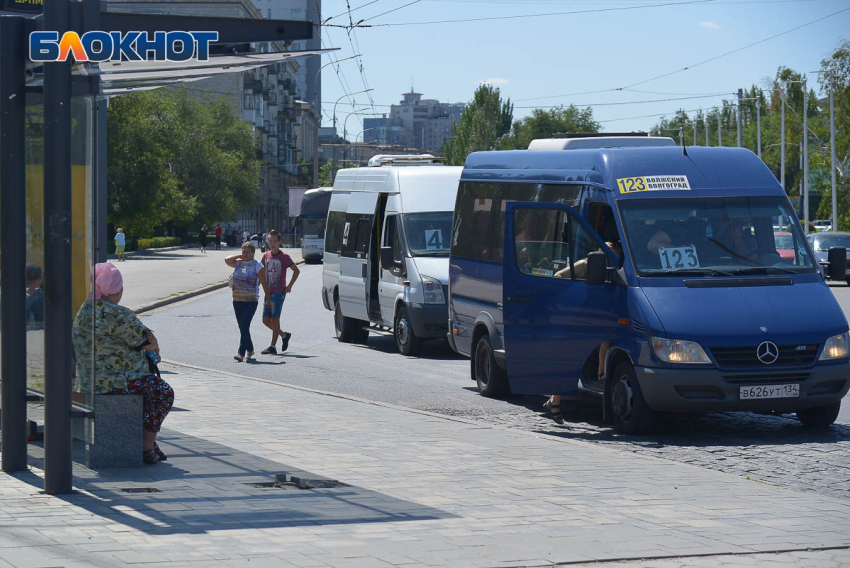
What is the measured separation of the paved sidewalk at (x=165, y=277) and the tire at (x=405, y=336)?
33.5ft

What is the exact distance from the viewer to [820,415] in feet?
35.0

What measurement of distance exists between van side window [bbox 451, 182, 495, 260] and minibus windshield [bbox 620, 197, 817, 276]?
2780 millimetres

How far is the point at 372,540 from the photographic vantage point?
20.1 feet

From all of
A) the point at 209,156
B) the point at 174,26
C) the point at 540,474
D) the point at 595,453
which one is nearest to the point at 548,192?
the point at 595,453

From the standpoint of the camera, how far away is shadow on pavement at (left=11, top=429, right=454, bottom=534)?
6520mm

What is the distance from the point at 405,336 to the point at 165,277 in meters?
23.7

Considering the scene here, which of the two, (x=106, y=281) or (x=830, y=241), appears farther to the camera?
(x=830, y=241)

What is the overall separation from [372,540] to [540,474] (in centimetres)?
232

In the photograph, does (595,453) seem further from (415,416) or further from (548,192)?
(548,192)

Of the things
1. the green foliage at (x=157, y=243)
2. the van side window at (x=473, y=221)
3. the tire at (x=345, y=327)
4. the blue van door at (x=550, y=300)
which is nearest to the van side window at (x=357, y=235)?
the tire at (x=345, y=327)

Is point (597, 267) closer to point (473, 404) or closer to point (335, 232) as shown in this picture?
point (473, 404)

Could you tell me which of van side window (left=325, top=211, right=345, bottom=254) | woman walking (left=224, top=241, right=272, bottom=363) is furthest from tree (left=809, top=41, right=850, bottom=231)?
woman walking (left=224, top=241, right=272, bottom=363)

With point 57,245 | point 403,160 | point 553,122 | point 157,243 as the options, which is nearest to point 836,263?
point 57,245

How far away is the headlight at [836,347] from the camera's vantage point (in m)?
10.3
